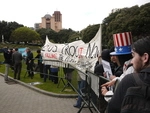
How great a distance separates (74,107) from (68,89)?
2515 millimetres

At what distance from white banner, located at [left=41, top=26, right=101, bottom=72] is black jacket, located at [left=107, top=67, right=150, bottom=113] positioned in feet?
19.1

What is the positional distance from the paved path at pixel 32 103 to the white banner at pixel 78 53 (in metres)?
1.35

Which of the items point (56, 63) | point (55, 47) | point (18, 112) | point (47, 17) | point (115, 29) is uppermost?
point (47, 17)

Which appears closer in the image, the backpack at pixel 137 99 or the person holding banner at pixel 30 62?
the backpack at pixel 137 99

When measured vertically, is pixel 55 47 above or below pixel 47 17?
below

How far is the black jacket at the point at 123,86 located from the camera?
5.87 feet

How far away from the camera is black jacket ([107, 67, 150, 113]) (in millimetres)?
1789

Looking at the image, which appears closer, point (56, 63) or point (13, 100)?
point (13, 100)

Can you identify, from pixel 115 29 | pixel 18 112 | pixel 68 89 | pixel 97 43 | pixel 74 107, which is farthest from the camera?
pixel 115 29

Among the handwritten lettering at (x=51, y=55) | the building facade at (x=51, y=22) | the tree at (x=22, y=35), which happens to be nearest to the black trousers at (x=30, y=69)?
the handwritten lettering at (x=51, y=55)

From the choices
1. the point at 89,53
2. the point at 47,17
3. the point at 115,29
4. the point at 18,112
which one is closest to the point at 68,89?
the point at 89,53

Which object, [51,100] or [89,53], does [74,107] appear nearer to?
[51,100]

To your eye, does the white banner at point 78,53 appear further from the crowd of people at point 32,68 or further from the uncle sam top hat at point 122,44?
the uncle sam top hat at point 122,44

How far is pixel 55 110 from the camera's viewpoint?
7.16m
